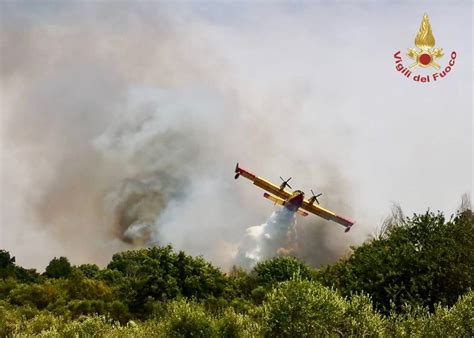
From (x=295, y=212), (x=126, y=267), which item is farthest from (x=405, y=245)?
(x=126, y=267)

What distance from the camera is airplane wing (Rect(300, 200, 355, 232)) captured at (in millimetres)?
125750

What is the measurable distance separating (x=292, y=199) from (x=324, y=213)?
11.5 metres

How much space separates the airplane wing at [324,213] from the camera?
125750mm

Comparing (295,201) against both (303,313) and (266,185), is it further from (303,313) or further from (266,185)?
(303,313)

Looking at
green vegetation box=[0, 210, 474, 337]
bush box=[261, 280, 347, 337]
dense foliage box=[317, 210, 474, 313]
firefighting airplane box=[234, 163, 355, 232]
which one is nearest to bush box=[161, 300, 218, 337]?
green vegetation box=[0, 210, 474, 337]

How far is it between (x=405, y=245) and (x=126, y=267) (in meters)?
79.5

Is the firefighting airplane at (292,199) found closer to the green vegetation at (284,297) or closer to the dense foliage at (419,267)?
the green vegetation at (284,297)

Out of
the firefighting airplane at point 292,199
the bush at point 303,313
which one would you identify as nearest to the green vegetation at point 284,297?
the bush at point 303,313

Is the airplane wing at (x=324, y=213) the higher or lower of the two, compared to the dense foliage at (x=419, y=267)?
higher

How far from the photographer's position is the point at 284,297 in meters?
39.2

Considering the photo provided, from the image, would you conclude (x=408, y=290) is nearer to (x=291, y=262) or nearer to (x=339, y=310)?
(x=339, y=310)

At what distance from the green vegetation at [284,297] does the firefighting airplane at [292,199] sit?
102 ft

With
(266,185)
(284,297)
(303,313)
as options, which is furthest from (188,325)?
(266,185)

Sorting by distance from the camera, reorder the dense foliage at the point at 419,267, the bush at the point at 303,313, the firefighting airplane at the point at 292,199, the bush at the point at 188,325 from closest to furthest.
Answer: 1. the bush at the point at 303,313
2. the bush at the point at 188,325
3. the dense foliage at the point at 419,267
4. the firefighting airplane at the point at 292,199
